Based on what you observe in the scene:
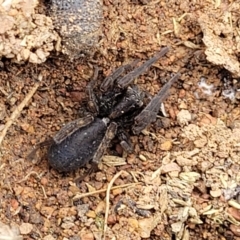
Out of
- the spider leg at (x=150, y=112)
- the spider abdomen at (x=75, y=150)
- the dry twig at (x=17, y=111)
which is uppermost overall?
the dry twig at (x=17, y=111)

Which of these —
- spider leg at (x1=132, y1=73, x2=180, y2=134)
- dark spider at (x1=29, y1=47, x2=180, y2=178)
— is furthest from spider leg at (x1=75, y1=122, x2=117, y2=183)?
spider leg at (x1=132, y1=73, x2=180, y2=134)

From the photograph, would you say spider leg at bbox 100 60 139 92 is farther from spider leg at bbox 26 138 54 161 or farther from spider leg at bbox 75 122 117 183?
spider leg at bbox 26 138 54 161

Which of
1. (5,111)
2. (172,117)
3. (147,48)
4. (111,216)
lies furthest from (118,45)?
(111,216)

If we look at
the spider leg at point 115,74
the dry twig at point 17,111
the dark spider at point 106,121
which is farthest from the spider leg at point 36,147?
the spider leg at point 115,74

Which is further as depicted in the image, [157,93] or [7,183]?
[157,93]

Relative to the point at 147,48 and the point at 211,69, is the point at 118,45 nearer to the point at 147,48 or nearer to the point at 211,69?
the point at 147,48

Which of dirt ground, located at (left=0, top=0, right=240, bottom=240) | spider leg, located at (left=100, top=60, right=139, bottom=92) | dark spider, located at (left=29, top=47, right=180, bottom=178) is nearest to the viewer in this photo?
dirt ground, located at (left=0, top=0, right=240, bottom=240)

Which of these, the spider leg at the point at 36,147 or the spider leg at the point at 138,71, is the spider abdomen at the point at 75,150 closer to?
the spider leg at the point at 36,147
